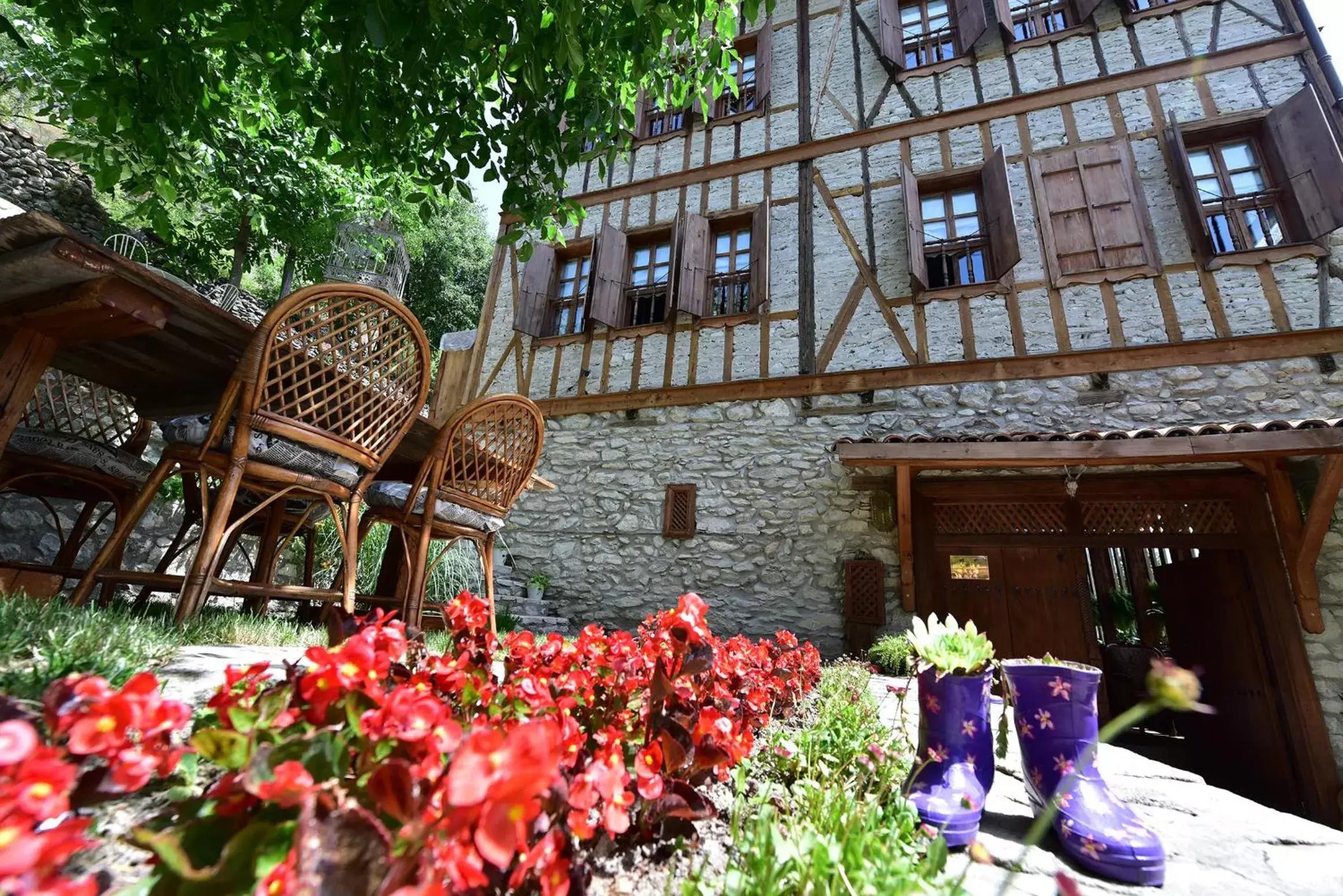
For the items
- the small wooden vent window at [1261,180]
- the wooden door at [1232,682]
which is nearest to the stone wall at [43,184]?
the small wooden vent window at [1261,180]

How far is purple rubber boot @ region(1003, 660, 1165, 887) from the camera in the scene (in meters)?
1.12

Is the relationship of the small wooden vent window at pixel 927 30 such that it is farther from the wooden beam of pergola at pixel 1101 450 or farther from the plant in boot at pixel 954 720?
the plant in boot at pixel 954 720

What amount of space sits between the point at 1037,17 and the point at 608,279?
5656 millimetres

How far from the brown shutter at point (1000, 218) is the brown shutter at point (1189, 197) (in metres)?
1.33

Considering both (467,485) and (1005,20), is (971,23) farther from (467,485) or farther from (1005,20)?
(467,485)

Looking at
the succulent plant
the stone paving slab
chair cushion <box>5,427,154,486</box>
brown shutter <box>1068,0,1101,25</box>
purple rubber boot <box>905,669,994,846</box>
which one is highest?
brown shutter <box>1068,0,1101,25</box>

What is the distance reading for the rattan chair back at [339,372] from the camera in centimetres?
167

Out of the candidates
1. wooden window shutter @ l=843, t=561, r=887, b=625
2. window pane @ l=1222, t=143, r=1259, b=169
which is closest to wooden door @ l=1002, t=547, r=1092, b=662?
wooden window shutter @ l=843, t=561, r=887, b=625

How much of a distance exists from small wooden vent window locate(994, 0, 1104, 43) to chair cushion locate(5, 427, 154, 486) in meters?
8.51

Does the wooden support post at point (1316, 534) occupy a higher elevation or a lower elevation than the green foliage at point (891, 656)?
higher

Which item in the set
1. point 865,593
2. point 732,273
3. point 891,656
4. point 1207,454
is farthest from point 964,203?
point 891,656

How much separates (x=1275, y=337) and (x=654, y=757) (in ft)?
20.9

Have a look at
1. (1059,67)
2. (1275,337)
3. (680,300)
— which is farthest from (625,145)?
(1059,67)

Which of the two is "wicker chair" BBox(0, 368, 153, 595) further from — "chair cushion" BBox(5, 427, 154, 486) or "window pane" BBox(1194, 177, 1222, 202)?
"window pane" BBox(1194, 177, 1222, 202)
